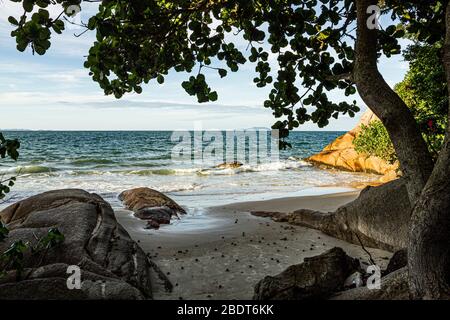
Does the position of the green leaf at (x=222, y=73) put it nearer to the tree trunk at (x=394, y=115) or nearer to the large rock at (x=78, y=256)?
the tree trunk at (x=394, y=115)

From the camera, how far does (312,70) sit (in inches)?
203

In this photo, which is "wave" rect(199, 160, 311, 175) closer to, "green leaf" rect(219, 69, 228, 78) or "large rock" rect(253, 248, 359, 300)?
"large rock" rect(253, 248, 359, 300)

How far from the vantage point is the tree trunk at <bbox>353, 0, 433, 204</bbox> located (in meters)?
3.25

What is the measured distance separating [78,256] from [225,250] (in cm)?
318

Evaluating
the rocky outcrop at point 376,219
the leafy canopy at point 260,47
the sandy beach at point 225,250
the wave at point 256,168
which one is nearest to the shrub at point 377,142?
the wave at point 256,168

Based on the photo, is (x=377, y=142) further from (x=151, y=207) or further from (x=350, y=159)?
(x=151, y=207)

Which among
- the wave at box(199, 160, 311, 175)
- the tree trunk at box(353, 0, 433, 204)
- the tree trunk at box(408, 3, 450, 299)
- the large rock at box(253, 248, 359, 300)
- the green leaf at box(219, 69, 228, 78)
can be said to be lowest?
the wave at box(199, 160, 311, 175)

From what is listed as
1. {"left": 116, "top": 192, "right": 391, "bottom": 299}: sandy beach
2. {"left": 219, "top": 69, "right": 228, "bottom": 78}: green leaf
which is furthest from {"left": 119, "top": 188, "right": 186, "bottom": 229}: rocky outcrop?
{"left": 219, "top": 69, "right": 228, "bottom": 78}: green leaf

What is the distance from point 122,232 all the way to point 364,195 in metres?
5.39

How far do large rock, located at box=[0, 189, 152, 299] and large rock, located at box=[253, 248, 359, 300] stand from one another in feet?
5.12

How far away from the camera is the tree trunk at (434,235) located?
Answer: 110 inches
